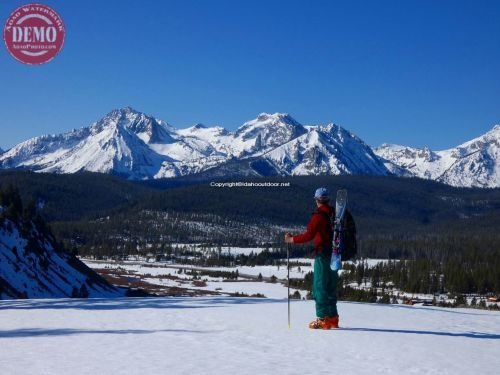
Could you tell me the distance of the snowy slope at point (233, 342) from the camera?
8.99 metres

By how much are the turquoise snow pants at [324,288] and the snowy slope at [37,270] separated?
49587 millimetres

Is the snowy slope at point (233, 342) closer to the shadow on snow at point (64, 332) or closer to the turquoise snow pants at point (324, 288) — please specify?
the shadow on snow at point (64, 332)

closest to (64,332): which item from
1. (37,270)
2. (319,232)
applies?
(319,232)

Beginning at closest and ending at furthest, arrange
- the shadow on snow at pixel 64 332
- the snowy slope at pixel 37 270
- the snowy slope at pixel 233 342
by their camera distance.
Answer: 1. the snowy slope at pixel 233 342
2. the shadow on snow at pixel 64 332
3. the snowy slope at pixel 37 270

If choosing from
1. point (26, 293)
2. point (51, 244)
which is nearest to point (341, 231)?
point (26, 293)

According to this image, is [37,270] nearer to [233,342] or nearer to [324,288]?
[324,288]

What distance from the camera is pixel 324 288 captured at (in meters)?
13.1

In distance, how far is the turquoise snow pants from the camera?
13.0m

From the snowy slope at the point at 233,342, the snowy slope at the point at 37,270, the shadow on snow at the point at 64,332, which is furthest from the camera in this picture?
the snowy slope at the point at 37,270

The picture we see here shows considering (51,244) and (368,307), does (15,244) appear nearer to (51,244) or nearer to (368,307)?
(51,244)

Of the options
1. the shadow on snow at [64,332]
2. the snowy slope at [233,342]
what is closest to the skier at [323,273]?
the snowy slope at [233,342]

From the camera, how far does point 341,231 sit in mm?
12922

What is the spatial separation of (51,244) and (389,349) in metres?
74.6

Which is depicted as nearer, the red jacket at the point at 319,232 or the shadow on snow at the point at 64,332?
the shadow on snow at the point at 64,332
